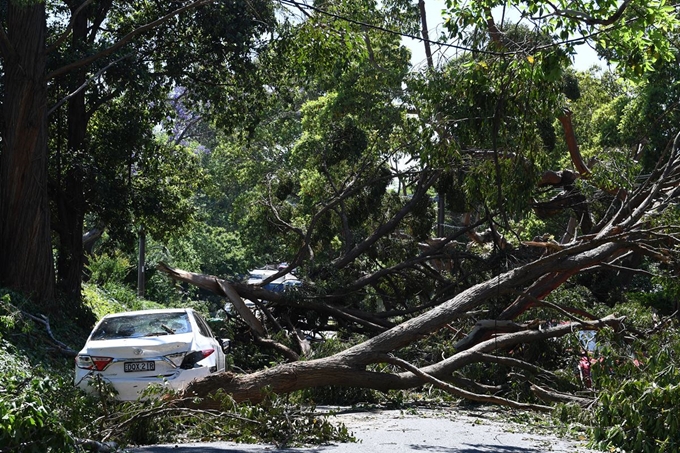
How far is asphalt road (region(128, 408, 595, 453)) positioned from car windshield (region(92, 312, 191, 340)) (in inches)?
93.0

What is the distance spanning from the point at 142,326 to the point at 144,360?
3.62 feet

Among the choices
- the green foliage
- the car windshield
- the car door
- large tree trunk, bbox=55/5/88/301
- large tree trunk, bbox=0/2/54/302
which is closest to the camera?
the green foliage

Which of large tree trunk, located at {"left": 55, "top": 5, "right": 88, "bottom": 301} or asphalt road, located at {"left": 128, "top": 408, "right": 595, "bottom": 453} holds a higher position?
large tree trunk, located at {"left": 55, "top": 5, "right": 88, "bottom": 301}

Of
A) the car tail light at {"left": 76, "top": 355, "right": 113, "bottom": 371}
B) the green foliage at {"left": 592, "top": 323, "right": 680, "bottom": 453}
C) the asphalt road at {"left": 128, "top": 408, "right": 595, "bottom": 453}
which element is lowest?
the asphalt road at {"left": 128, "top": 408, "right": 595, "bottom": 453}

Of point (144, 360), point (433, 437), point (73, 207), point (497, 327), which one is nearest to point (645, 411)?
point (433, 437)

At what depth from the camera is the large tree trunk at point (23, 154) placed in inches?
666

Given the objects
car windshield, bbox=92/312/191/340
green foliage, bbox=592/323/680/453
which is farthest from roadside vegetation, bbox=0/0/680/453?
car windshield, bbox=92/312/191/340

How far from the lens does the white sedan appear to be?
10.6 meters

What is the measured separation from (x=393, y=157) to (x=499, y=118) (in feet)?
32.2

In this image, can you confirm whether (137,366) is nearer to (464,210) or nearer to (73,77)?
(73,77)

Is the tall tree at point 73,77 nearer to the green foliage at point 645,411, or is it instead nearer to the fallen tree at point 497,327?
the fallen tree at point 497,327

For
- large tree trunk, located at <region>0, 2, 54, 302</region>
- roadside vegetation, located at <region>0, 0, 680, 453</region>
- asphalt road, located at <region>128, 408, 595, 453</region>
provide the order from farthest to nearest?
large tree trunk, located at <region>0, 2, 54, 302</region> → roadside vegetation, located at <region>0, 0, 680, 453</region> → asphalt road, located at <region>128, 408, 595, 453</region>

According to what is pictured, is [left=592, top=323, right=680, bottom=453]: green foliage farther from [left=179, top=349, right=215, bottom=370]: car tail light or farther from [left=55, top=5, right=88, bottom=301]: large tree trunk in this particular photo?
[left=55, top=5, right=88, bottom=301]: large tree trunk

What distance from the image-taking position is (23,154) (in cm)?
1691
